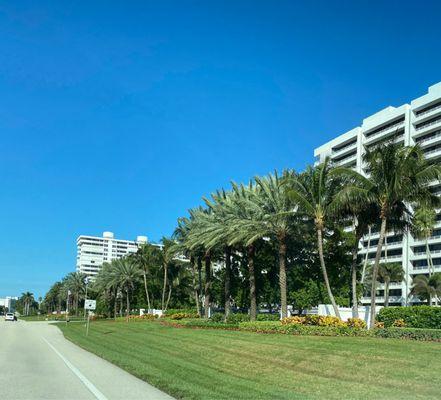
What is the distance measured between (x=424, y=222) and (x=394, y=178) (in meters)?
25.6

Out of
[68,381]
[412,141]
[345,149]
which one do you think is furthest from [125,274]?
[68,381]

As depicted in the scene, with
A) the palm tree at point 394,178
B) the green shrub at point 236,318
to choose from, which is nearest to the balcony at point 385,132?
the green shrub at point 236,318

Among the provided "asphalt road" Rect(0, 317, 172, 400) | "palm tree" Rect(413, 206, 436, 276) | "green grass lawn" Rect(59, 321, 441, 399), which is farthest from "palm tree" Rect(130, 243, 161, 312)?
"asphalt road" Rect(0, 317, 172, 400)

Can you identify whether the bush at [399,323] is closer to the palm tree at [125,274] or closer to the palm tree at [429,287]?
the palm tree at [429,287]

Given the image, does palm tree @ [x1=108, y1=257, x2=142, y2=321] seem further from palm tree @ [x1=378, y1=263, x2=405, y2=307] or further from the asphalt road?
the asphalt road

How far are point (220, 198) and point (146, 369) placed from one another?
29229 millimetres

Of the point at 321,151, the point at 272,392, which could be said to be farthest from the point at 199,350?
the point at 321,151

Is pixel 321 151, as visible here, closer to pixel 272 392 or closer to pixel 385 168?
pixel 385 168

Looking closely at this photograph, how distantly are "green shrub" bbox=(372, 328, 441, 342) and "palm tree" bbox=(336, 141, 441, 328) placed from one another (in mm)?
4546

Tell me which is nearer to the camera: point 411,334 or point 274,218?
point 411,334

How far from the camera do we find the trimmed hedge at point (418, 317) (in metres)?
27.0

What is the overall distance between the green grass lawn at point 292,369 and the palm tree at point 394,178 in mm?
9257

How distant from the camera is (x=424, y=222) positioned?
50219 mm

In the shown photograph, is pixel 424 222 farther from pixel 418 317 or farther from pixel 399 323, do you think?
pixel 399 323
